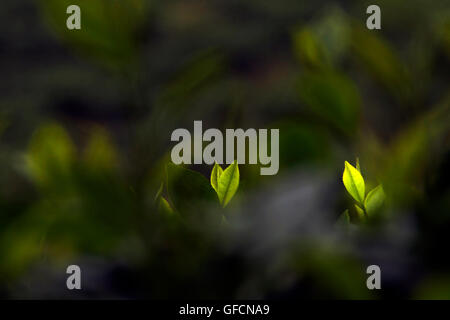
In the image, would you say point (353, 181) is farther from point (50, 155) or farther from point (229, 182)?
point (50, 155)

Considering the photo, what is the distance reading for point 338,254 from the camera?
0.94 ft

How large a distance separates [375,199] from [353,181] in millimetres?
20

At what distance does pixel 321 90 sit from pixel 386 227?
134 millimetres

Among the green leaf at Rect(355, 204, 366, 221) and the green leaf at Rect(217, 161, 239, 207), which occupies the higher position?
the green leaf at Rect(217, 161, 239, 207)

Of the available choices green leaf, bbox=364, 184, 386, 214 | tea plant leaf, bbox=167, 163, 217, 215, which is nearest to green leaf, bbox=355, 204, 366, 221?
green leaf, bbox=364, 184, 386, 214

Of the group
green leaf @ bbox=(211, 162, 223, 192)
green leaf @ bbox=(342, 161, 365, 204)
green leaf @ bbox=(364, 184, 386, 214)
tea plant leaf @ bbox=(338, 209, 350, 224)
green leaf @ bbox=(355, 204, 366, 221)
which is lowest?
tea plant leaf @ bbox=(338, 209, 350, 224)

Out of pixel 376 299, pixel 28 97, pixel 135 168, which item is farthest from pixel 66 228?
pixel 28 97

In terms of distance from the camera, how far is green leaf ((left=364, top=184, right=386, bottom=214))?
42 centimetres

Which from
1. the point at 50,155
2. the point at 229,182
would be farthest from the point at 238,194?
the point at 50,155

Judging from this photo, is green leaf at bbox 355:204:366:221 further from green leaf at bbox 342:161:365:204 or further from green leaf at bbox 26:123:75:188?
green leaf at bbox 26:123:75:188

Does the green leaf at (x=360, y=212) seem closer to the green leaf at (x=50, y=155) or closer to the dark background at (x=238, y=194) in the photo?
the dark background at (x=238, y=194)

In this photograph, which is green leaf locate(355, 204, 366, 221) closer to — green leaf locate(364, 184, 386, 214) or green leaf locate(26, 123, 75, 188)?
green leaf locate(364, 184, 386, 214)

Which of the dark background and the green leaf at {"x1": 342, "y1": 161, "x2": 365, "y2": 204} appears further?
the green leaf at {"x1": 342, "y1": 161, "x2": 365, "y2": 204}
